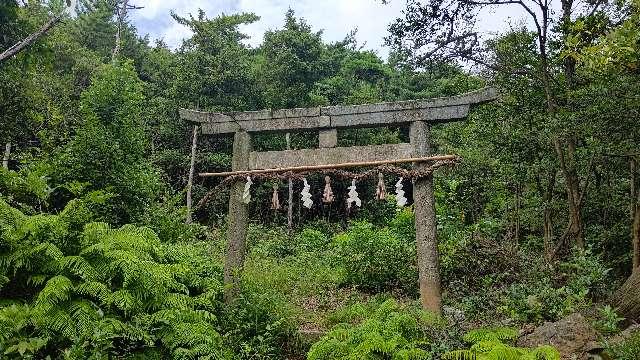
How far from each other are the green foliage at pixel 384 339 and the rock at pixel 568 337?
3.70 ft

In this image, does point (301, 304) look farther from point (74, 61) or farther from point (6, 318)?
point (74, 61)

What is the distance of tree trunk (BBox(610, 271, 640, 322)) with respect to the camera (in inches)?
257

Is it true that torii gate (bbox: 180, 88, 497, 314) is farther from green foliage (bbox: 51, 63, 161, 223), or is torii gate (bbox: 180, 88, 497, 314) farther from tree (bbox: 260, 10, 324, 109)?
tree (bbox: 260, 10, 324, 109)

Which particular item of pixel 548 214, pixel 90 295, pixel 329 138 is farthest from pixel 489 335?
pixel 548 214

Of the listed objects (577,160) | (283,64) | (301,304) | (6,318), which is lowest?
(301,304)

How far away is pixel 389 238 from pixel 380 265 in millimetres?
1335

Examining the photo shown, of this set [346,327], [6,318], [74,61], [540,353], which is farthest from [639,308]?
[74,61]

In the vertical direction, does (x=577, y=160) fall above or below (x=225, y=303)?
above

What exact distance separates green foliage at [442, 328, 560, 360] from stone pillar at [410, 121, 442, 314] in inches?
53.6

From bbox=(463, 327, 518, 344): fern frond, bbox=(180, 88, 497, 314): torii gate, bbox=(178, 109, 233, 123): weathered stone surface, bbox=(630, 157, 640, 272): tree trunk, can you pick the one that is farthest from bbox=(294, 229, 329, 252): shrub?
bbox=(463, 327, 518, 344): fern frond

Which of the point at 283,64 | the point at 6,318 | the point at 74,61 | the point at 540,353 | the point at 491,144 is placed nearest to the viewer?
the point at 6,318

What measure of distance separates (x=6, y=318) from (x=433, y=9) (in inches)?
381

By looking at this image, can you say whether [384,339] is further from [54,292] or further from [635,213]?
[635,213]

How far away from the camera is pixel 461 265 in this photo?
423 inches
